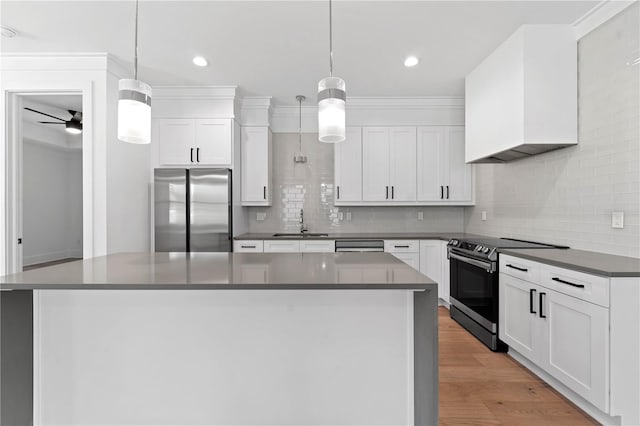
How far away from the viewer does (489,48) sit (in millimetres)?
3104

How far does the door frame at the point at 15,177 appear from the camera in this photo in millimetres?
3277

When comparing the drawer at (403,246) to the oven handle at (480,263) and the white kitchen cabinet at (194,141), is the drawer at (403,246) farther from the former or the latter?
the white kitchen cabinet at (194,141)

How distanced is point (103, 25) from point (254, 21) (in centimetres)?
127

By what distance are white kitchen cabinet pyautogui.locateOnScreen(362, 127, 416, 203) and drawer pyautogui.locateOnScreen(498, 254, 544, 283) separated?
1.82 m

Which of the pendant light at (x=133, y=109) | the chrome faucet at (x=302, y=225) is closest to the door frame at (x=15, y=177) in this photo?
the pendant light at (x=133, y=109)

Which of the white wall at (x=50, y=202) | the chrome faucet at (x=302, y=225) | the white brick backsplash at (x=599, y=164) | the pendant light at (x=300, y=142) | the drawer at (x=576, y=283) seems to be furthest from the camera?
the white wall at (x=50, y=202)

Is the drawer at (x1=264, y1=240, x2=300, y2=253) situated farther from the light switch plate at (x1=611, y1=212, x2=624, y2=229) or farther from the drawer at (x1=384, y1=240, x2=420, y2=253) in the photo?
the light switch plate at (x1=611, y1=212, x2=624, y2=229)

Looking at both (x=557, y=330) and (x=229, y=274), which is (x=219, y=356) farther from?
(x=557, y=330)

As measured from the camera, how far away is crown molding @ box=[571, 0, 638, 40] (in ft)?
7.67

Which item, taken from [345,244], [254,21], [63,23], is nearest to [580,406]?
[345,244]

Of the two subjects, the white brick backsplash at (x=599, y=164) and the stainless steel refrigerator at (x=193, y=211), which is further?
the stainless steel refrigerator at (x=193, y=211)

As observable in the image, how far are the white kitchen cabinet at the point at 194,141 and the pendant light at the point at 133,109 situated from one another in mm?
2319

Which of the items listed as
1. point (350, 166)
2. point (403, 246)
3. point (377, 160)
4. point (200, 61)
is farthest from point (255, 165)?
point (403, 246)

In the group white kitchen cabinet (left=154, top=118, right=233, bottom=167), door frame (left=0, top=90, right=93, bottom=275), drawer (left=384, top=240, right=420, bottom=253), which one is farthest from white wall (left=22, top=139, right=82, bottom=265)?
drawer (left=384, top=240, right=420, bottom=253)
